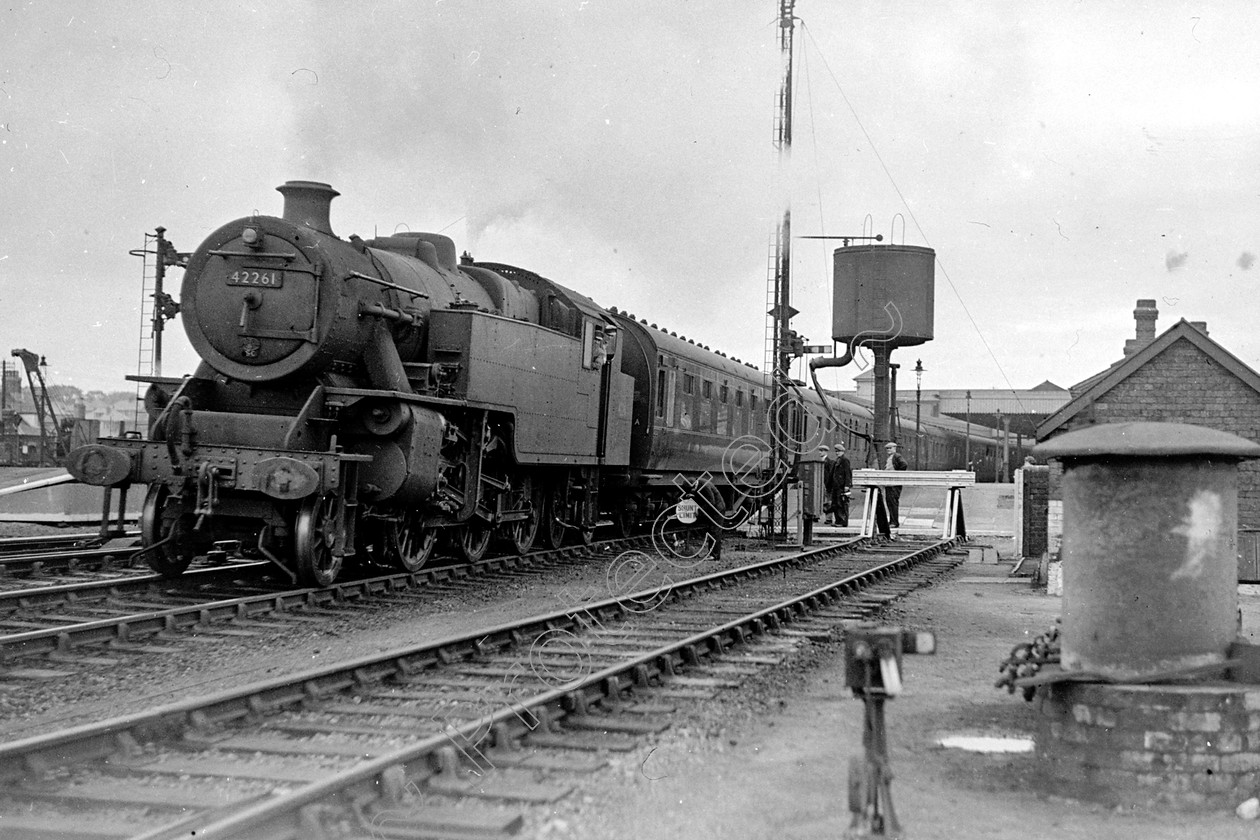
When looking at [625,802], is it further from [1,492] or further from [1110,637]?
[1,492]

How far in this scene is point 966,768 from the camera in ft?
18.1

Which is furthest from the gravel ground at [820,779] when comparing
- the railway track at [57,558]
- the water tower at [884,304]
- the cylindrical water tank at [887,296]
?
the cylindrical water tank at [887,296]

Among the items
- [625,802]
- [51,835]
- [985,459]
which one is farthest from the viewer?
[985,459]

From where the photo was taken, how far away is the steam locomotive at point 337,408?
391 inches

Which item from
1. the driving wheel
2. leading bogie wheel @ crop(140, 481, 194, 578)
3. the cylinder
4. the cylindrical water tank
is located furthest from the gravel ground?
the cylindrical water tank

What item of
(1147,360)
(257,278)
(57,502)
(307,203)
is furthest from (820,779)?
(57,502)

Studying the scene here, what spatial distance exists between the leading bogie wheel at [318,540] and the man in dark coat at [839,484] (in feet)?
45.5

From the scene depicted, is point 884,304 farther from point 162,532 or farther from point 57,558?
point 162,532

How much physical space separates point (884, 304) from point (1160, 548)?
860 inches

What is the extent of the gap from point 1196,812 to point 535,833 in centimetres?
271

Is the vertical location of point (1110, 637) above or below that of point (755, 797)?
above

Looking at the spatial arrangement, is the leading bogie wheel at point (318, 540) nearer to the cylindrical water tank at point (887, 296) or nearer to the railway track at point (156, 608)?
the railway track at point (156, 608)

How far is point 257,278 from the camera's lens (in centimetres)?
1049

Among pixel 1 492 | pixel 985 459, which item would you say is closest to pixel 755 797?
pixel 1 492
